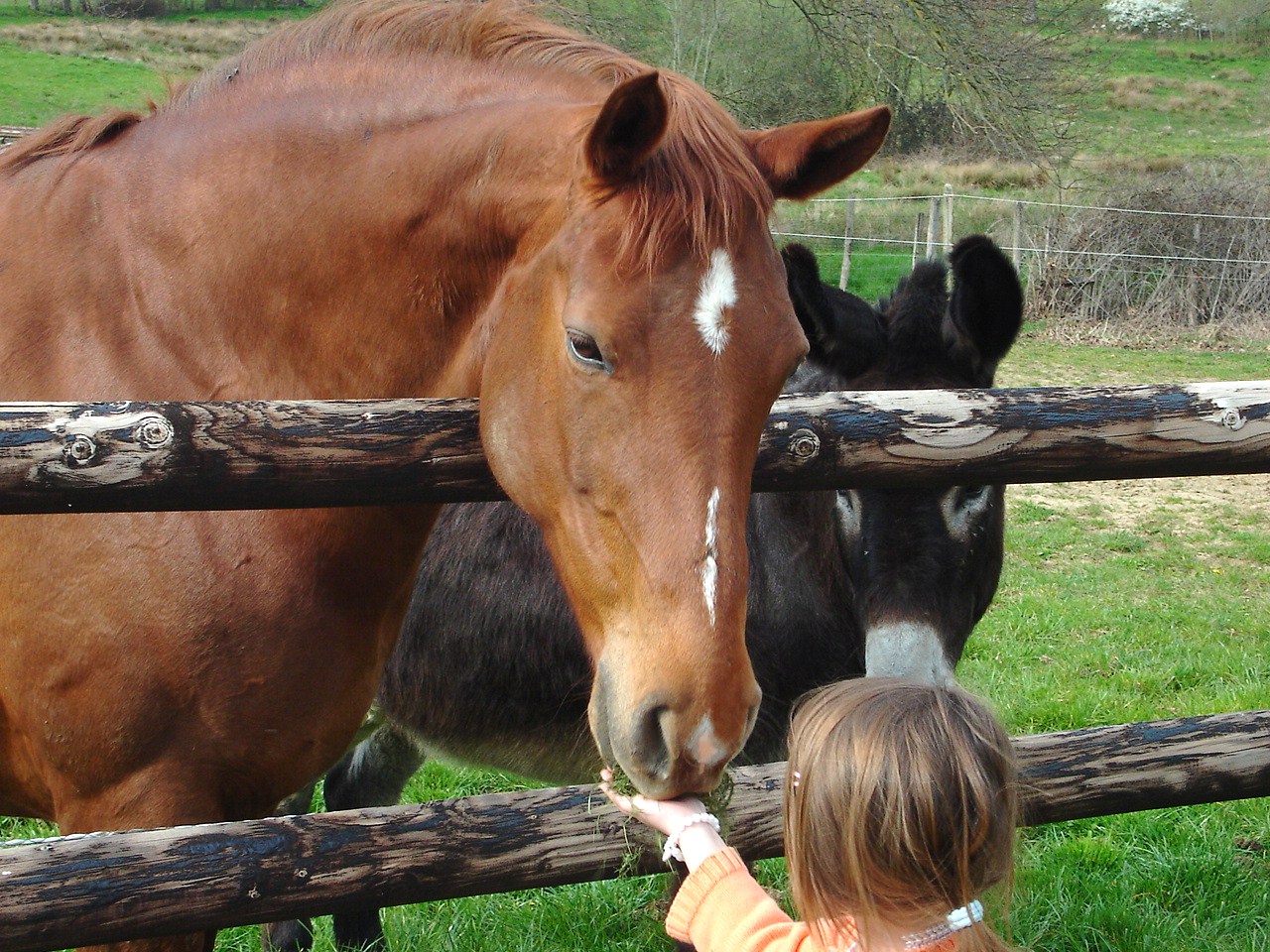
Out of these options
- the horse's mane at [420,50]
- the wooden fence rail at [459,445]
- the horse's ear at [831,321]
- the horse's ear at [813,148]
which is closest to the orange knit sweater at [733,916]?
the wooden fence rail at [459,445]

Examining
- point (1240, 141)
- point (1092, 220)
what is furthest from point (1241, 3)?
point (1092, 220)

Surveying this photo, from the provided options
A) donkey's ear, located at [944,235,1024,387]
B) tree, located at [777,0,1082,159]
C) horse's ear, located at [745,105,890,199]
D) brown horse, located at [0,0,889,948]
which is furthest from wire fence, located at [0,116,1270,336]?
brown horse, located at [0,0,889,948]

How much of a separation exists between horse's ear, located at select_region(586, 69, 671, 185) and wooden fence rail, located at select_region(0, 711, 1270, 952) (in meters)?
1.20

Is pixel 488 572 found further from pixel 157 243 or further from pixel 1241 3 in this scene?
pixel 1241 3

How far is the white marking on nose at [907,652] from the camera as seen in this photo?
2676mm

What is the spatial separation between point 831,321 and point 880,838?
76.5 inches

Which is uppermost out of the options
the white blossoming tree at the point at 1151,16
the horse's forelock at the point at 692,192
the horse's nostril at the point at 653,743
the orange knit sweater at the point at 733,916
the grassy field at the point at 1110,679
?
the white blossoming tree at the point at 1151,16

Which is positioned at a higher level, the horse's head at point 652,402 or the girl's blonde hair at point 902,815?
the horse's head at point 652,402

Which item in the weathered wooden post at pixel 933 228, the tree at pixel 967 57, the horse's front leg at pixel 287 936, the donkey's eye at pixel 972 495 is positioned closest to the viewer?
the donkey's eye at pixel 972 495

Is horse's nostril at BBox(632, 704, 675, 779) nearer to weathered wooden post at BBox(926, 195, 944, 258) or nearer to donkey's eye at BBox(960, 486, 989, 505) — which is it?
donkey's eye at BBox(960, 486, 989, 505)

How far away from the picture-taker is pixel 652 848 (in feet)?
7.13

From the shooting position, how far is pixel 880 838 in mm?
1402

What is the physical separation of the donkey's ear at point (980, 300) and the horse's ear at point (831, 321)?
23 centimetres

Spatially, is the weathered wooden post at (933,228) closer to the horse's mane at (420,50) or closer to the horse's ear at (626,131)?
the horse's mane at (420,50)
